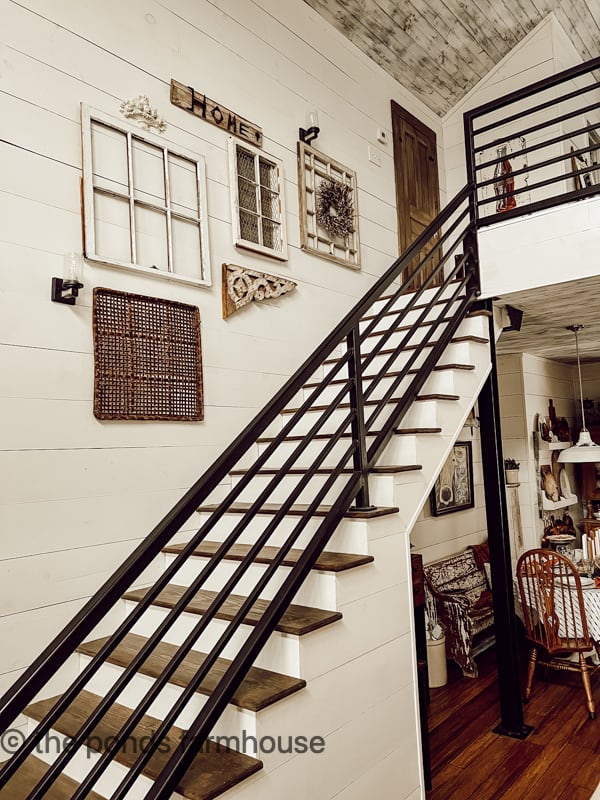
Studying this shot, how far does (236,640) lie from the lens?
224 centimetres

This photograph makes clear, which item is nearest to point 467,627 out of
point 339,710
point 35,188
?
point 339,710

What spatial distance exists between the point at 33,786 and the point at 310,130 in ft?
12.7

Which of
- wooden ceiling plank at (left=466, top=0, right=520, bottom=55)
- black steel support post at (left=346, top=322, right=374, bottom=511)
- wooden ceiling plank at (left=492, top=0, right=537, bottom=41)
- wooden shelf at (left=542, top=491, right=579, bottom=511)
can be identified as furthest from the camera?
wooden shelf at (left=542, top=491, right=579, bottom=511)

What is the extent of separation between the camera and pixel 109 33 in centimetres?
305

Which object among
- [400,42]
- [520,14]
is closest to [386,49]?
[400,42]

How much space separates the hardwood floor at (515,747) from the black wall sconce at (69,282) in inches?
112

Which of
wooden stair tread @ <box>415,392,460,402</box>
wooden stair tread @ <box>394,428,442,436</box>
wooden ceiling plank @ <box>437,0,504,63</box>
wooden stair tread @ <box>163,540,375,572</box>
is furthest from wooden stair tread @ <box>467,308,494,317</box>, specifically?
wooden ceiling plank @ <box>437,0,504,63</box>

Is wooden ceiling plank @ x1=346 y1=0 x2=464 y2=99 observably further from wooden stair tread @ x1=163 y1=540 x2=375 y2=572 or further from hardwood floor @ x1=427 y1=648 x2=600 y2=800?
hardwood floor @ x1=427 y1=648 x2=600 y2=800

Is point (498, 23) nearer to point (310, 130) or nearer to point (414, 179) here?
point (414, 179)

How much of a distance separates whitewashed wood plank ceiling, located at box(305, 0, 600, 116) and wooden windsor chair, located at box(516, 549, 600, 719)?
4.00 meters

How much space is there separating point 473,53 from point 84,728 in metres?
5.89

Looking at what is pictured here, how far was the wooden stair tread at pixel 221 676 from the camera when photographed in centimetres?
190

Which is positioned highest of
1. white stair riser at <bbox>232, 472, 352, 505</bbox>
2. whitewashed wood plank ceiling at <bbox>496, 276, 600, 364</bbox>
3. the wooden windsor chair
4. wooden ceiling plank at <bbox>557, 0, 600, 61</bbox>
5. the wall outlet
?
wooden ceiling plank at <bbox>557, 0, 600, 61</bbox>

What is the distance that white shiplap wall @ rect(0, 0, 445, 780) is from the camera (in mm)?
2520
